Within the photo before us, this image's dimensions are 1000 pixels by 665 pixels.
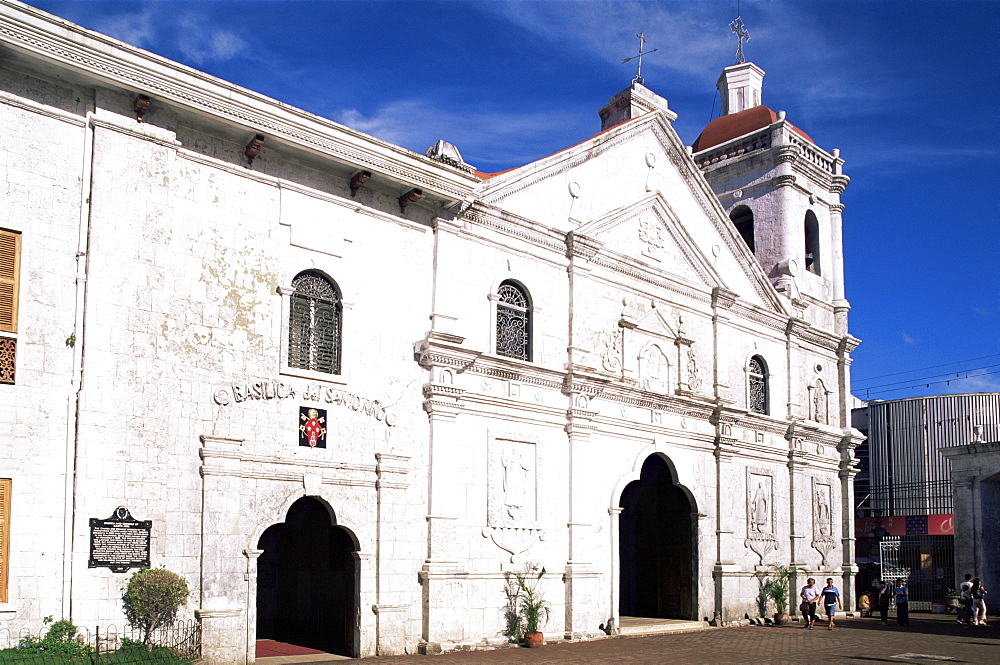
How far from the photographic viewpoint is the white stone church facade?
13.5 meters

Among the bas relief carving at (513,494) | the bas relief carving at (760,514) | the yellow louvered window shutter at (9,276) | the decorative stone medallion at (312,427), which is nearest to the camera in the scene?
the yellow louvered window shutter at (9,276)

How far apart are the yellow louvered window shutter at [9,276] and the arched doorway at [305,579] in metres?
6.44

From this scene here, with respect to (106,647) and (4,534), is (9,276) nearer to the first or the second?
(4,534)

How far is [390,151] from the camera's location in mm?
17391

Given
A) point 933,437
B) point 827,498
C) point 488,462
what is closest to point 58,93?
point 488,462

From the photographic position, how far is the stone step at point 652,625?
Answer: 70.0 feet

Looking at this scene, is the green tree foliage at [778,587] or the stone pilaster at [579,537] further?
the green tree foliage at [778,587]

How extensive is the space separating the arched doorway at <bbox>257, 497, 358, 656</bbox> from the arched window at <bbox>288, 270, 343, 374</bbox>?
9.81 ft

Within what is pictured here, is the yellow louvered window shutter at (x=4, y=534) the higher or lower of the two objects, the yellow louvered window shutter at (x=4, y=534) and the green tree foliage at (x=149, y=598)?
the higher

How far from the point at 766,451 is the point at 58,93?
1914 centimetres

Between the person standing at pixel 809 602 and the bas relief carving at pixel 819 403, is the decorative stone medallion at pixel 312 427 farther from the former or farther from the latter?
the bas relief carving at pixel 819 403

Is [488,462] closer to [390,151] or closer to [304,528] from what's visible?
[304,528]

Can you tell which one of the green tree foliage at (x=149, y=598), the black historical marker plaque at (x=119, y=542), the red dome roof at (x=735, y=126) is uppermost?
the red dome roof at (x=735, y=126)

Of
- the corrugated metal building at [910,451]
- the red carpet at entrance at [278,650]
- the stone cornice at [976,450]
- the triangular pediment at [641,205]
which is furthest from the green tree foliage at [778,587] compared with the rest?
the corrugated metal building at [910,451]
